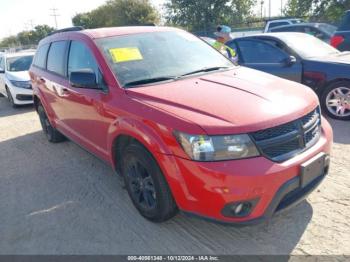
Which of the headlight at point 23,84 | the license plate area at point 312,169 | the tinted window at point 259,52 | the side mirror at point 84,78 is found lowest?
the headlight at point 23,84

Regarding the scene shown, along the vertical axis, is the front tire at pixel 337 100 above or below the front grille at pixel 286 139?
below

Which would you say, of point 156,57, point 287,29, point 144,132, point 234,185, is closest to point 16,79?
point 156,57

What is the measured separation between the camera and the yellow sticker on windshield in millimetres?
3332

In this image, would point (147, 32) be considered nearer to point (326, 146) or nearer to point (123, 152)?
point (123, 152)

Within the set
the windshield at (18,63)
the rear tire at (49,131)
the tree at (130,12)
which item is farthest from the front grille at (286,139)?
the tree at (130,12)

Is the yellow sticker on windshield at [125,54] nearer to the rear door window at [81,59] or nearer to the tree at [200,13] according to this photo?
the rear door window at [81,59]

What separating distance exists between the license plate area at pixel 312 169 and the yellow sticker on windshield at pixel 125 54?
1895 mm

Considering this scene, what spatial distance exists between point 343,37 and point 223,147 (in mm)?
7188

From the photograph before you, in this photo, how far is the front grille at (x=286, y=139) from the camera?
240 cm

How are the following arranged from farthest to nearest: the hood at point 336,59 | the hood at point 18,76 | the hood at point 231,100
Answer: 1. the hood at point 18,76
2. the hood at point 336,59
3. the hood at point 231,100

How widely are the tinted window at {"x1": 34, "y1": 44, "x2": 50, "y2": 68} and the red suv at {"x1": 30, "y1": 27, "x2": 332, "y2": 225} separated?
1475mm

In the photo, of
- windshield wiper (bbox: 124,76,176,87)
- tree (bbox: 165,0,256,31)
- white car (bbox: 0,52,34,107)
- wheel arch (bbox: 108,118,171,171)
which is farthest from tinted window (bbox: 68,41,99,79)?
tree (bbox: 165,0,256,31)

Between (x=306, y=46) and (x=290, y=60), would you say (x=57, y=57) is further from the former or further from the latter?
(x=306, y=46)

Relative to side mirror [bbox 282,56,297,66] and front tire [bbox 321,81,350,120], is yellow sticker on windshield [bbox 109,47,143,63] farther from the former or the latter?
front tire [bbox 321,81,350,120]
